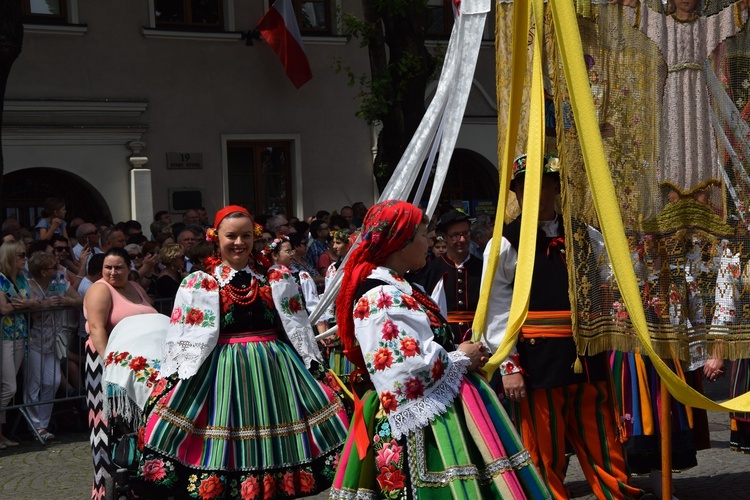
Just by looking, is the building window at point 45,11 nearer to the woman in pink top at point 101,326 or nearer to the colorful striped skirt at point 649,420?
the woman in pink top at point 101,326

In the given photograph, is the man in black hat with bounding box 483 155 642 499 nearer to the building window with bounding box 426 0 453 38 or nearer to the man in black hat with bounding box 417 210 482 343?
the man in black hat with bounding box 417 210 482 343

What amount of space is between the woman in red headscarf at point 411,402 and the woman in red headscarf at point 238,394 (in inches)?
65.8

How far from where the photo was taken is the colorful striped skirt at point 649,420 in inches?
248

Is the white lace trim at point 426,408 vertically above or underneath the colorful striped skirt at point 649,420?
above

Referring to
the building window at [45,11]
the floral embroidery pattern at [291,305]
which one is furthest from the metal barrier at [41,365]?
the building window at [45,11]

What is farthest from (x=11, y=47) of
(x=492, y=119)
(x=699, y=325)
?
(x=492, y=119)

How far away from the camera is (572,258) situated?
4605 mm

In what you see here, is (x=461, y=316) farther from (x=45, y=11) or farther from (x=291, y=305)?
(x=45, y=11)

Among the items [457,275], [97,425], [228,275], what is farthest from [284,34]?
[228,275]

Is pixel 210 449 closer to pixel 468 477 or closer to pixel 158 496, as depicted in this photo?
pixel 158 496

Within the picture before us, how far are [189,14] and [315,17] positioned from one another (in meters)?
2.03

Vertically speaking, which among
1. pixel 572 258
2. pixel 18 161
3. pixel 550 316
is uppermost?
pixel 18 161

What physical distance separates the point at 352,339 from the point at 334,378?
206 centimetres

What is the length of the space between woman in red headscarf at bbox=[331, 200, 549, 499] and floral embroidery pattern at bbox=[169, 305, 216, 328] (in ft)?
6.14
